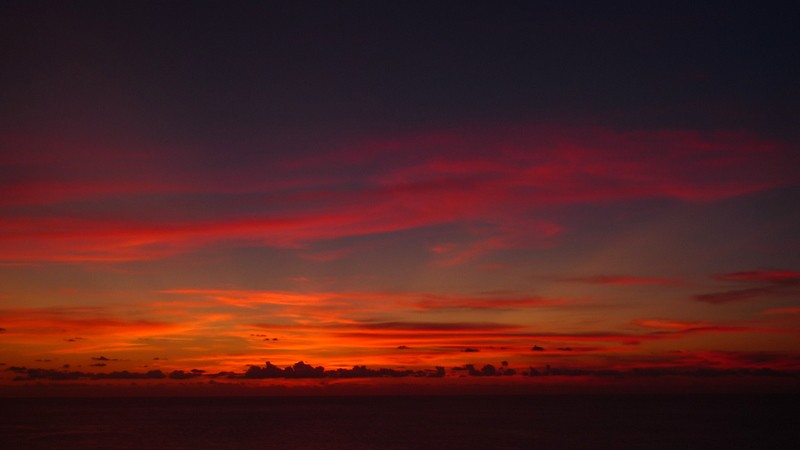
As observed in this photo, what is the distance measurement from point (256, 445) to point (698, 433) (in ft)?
201

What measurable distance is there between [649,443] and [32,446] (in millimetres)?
72982

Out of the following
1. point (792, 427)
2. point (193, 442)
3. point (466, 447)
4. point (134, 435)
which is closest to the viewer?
point (466, 447)

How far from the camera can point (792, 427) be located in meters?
118

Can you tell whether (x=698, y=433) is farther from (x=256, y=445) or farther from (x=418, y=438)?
(x=256, y=445)

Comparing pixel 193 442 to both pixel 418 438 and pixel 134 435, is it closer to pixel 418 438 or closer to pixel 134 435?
pixel 134 435

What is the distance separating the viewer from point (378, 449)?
8475 centimetres

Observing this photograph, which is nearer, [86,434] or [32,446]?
[32,446]

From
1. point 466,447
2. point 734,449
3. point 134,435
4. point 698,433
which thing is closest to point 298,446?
point 466,447

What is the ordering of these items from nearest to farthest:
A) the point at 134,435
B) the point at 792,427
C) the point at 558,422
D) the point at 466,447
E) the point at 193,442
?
the point at 466,447
the point at 193,442
the point at 134,435
the point at 792,427
the point at 558,422

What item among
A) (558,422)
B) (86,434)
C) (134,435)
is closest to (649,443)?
(558,422)

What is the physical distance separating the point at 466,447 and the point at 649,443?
2305 cm

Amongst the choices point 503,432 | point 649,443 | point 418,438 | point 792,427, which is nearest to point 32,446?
point 418,438

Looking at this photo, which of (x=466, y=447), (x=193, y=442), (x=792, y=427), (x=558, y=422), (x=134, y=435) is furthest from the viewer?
(x=558, y=422)

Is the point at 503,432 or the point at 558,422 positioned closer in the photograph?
the point at 503,432
